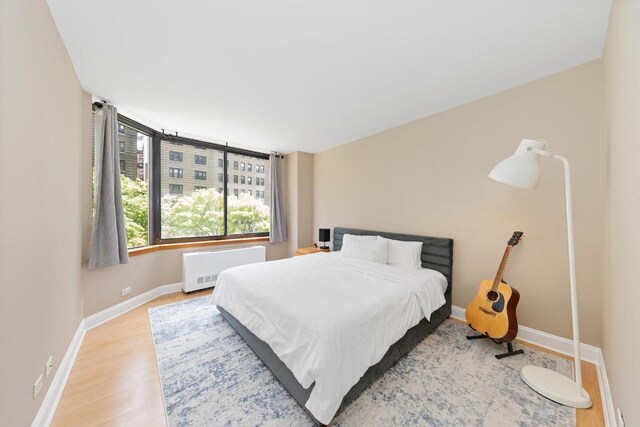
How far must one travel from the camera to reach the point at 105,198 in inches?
105

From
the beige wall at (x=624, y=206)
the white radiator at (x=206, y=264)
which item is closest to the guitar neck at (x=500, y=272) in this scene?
the beige wall at (x=624, y=206)

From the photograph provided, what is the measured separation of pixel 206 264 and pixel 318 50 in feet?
11.3

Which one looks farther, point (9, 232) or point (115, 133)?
point (115, 133)

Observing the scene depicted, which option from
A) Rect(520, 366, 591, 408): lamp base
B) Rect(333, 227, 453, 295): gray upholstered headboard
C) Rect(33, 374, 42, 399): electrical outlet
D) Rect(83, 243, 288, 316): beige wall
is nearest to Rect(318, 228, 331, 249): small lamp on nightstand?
Rect(333, 227, 453, 295): gray upholstered headboard

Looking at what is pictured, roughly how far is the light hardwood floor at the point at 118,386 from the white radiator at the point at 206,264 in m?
1.10

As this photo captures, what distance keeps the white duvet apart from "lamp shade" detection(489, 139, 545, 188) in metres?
1.21

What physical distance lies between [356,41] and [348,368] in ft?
7.60

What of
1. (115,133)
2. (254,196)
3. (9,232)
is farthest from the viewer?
(254,196)

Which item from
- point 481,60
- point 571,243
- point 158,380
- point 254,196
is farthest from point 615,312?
point 254,196

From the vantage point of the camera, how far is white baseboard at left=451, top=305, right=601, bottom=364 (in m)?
1.97

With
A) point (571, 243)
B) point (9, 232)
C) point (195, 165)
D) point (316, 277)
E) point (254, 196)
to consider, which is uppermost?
point (195, 165)

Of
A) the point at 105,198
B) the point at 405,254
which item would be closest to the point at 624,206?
the point at 405,254

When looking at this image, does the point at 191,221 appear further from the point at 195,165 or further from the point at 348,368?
the point at 348,368

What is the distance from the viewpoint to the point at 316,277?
2.43 m
